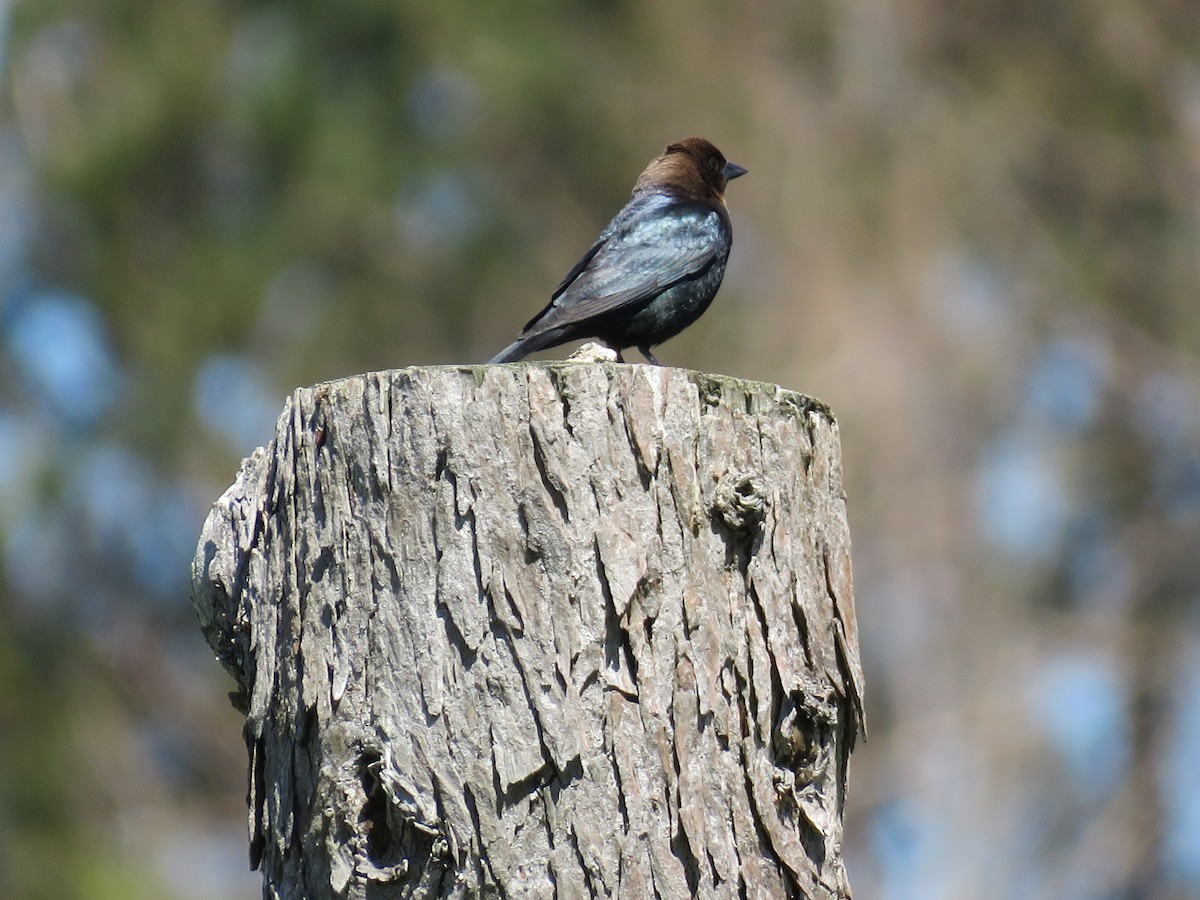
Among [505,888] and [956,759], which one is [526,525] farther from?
[956,759]

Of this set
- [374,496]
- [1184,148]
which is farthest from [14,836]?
[1184,148]

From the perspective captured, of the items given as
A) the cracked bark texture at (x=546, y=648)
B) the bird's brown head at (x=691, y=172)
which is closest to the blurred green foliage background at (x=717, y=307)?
the bird's brown head at (x=691, y=172)

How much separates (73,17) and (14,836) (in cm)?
671

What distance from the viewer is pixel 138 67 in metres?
12.0

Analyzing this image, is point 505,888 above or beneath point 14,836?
beneath

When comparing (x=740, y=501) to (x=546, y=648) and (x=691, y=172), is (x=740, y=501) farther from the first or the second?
(x=691, y=172)

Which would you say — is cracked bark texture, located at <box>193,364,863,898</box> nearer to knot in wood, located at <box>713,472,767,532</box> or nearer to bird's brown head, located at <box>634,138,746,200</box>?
knot in wood, located at <box>713,472,767,532</box>

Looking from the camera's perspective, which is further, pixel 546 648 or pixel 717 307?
pixel 717 307

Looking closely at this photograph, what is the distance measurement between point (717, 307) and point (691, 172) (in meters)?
6.77

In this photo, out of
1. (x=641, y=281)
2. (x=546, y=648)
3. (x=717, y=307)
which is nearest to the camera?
(x=546, y=648)

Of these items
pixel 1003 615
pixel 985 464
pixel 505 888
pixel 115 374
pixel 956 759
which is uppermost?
pixel 115 374

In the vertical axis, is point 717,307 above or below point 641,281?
above

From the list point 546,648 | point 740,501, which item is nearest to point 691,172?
point 740,501

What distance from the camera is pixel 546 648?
7.79 feet
